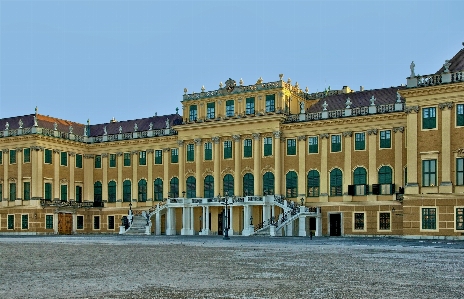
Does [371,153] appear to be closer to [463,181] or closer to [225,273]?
[463,181]

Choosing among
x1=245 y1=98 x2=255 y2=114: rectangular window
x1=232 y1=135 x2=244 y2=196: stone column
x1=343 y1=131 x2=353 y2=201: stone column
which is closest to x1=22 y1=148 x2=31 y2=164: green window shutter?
x1=232 y1=135 x2=244 y2=196: stone column

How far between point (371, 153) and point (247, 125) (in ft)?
41.2

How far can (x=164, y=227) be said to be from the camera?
6888 centimetres

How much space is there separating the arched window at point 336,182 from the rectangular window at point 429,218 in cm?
1215

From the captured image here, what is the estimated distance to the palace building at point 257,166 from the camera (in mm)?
48875

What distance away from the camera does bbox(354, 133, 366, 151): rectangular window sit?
192 ft

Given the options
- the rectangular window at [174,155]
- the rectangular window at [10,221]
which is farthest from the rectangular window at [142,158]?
the rectangular window at [10,221]

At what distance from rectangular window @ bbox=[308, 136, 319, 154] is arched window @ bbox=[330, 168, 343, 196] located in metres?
2.61

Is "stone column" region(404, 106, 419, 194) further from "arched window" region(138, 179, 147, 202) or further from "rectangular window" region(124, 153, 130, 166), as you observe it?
"rectangular window" region(124, 153, 130, 166)

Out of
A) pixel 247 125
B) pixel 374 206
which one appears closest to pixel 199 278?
pixel 374 206

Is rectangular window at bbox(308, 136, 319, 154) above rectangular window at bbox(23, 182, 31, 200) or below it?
above

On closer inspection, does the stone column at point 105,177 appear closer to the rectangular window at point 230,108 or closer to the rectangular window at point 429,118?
the rectangular window at point 230,108

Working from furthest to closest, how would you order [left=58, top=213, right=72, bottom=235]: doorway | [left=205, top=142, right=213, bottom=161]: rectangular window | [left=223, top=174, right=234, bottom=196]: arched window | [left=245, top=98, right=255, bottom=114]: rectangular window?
[left=58, top=213, right=72, bottom=235]: doorway → [left=205, top=142, right=213, bottom=161]: rectangular window → [left=223, top=174, right=234, bottom=196]: arched window → [left=245, top=98, right=255, bottom=114]: rectangular window

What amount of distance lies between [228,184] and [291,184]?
654 cm
